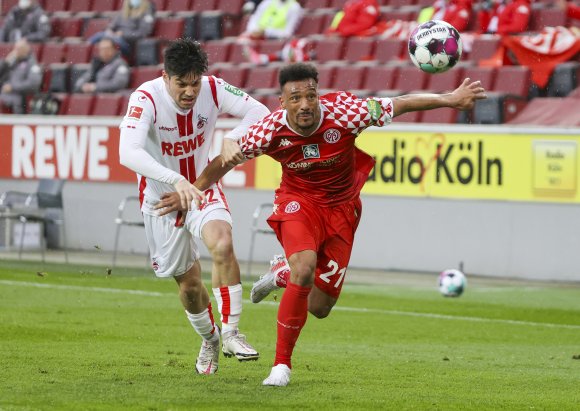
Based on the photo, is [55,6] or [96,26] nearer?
[96,26]

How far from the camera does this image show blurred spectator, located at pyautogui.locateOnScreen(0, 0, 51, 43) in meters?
26.8

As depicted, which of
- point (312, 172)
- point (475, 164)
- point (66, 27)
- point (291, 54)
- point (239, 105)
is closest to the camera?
point (312, 172)

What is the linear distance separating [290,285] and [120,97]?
51.1ft

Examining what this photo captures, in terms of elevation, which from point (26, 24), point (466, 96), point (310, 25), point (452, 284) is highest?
point (466, 96)

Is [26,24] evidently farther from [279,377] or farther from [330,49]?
[279,377]

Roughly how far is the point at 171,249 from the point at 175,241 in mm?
63

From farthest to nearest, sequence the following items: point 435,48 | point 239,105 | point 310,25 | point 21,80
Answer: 1. point 21,80
2. point 310,25
3. point 435,48
4. point 239,105

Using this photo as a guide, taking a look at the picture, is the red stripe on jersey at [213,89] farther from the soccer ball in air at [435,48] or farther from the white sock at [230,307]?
the soccer ball in air at [435,48]

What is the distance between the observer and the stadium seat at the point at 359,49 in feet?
72.9

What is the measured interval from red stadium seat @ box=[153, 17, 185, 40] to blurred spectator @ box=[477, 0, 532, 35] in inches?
256

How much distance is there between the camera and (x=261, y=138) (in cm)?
873

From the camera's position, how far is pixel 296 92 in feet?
28.0

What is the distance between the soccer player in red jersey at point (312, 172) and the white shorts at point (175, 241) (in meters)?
0.36

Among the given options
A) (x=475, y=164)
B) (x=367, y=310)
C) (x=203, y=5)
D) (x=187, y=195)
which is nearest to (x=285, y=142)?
(x=187, y=195)
